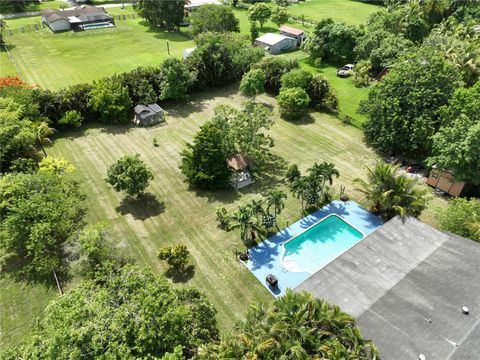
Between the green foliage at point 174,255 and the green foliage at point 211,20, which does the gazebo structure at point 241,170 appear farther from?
the green foliage at point 211,20

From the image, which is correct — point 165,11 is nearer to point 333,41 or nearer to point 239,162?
point 333,41

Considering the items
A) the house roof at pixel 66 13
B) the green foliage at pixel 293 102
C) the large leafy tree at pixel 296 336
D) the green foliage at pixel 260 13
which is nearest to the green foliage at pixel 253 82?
the green foliage at pixel 293 102

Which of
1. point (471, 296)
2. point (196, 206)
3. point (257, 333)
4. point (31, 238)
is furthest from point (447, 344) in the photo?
point (31, 238)

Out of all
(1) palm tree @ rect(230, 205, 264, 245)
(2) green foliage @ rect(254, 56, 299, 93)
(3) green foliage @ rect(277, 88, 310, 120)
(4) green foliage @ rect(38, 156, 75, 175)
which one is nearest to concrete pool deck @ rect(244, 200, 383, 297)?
(1) palm tree @ rect(230, 205, 264, 245)

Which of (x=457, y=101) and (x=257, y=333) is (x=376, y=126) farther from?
(x=257, y=333)

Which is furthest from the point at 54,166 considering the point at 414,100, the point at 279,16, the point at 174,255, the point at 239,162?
the point at 279,16

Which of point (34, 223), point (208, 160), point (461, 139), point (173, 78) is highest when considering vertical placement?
point (461, 139)
